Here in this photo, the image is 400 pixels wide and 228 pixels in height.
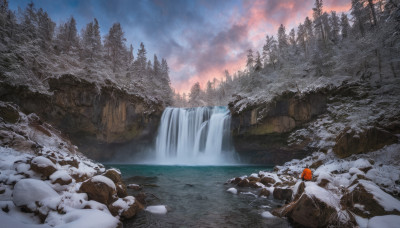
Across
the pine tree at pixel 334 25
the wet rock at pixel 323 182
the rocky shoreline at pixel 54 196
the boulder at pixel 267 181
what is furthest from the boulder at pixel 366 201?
the pine tree at pixel 334 25

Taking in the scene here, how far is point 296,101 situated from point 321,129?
4.25 metres

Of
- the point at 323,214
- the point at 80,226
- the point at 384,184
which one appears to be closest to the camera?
the point at 80,226

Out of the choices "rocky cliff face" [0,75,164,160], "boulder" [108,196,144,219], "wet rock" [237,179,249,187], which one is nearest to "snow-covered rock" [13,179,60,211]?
"boulder" [108,196,144,219]

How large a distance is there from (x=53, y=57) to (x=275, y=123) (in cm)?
2901

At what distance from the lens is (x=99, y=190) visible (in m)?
5.23

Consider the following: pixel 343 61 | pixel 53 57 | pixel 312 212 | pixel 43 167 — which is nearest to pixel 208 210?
pixel 312 212

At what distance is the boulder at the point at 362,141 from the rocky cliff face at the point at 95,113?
83.1 feet

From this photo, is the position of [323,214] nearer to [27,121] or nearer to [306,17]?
[27,121]

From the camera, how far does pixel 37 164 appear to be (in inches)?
202

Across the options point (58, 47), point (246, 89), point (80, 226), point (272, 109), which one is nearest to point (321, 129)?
point (272, 109)

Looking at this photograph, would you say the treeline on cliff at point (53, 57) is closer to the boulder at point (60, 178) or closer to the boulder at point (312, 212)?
the boulder at point (60, 178)

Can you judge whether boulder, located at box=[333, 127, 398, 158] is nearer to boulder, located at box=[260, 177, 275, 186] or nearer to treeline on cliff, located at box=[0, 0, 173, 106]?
boulder, located at box=[260, 177, 275, 186]

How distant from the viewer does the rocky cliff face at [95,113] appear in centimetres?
2150

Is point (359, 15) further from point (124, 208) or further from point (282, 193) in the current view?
point (124, 208)
